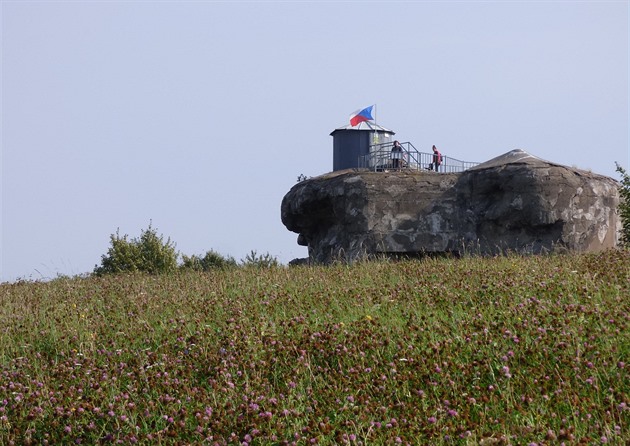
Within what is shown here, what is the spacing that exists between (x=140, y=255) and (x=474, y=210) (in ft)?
55.7

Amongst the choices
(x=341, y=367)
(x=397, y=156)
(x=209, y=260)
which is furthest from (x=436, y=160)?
(x=341, y=367)

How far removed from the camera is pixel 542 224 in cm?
2173

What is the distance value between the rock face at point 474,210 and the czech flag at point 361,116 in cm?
1082

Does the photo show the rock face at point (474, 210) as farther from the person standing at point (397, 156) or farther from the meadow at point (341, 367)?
the meadow at point (341, 367)

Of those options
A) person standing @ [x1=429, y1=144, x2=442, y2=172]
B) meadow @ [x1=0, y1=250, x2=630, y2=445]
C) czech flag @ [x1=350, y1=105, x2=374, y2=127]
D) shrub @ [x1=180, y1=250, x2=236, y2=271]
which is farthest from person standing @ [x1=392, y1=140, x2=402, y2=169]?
meadow @ [x1=0, y1=250, x2=630, y2=445]

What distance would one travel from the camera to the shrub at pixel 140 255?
33.4 m

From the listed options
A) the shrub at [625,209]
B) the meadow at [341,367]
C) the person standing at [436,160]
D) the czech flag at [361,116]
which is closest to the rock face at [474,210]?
the shrub at [625,209]

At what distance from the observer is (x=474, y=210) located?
23641 mm

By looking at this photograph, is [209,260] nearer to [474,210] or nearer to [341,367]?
[474,210]

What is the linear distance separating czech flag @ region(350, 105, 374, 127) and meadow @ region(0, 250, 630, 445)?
2513 centimetres

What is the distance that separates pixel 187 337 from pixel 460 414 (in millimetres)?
4273

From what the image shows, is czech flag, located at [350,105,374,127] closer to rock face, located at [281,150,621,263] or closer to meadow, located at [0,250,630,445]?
rock face, located at [281,150,621,263]

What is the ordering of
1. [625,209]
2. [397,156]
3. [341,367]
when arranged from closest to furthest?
1. [341,367]
2. [625,209]
3. [397,156]

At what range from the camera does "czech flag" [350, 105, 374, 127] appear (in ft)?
119
